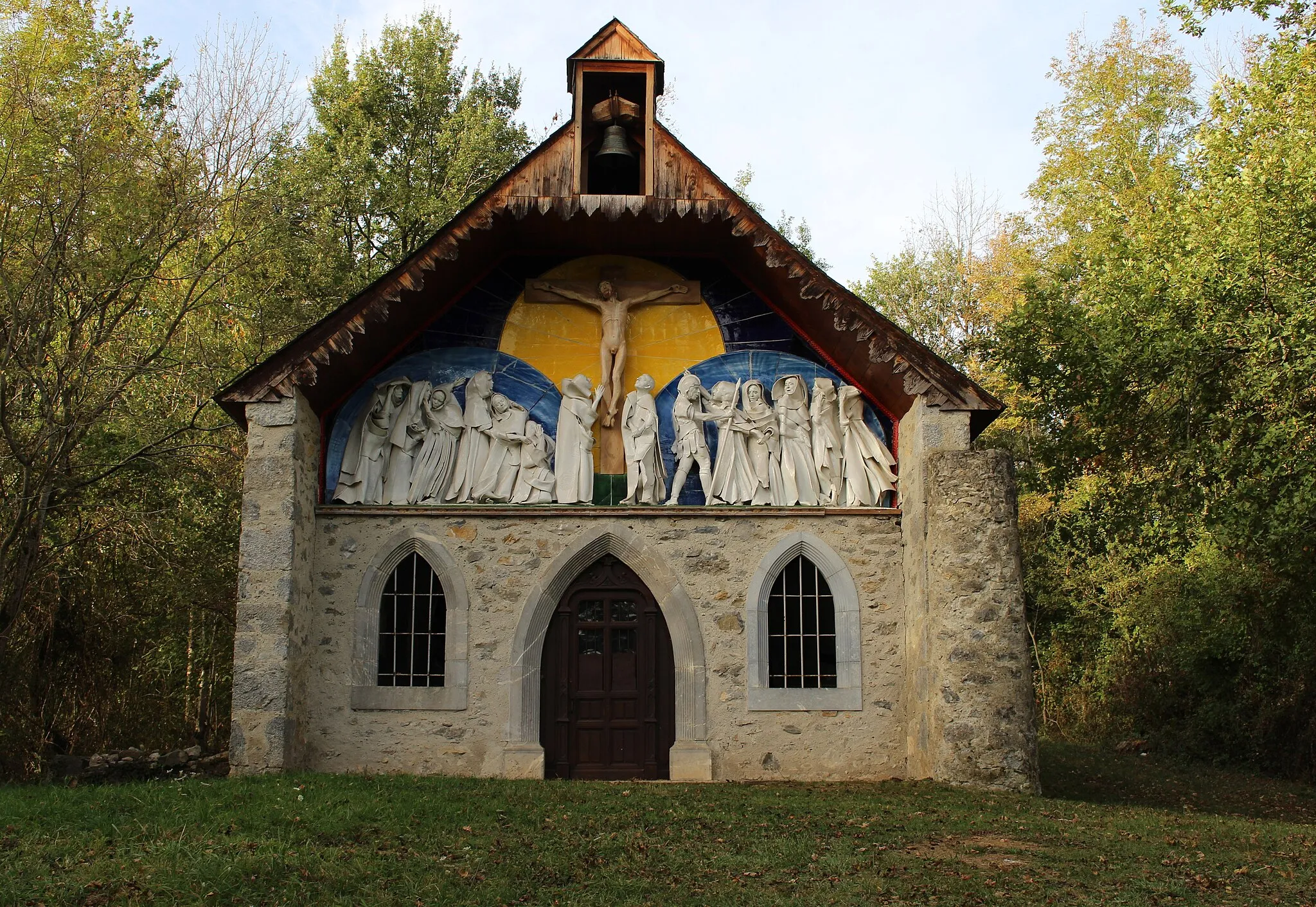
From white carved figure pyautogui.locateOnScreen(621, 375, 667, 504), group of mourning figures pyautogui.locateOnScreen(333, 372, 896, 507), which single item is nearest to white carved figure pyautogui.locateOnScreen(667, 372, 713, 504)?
group of mourning figures pyautogui.locateOnScreen(333, 372, 896, 507)

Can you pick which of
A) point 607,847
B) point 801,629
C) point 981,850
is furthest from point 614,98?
point 981,850

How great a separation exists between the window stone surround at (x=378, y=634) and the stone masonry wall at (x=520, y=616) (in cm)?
7

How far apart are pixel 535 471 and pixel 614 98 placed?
4.11m

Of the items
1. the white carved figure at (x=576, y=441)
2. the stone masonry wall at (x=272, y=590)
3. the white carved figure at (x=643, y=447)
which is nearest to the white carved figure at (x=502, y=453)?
the white carved figure at (x=576, y=441)

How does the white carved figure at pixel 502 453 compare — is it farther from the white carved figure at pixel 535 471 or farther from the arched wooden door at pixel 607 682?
the arched wooden door at pixel 607 682

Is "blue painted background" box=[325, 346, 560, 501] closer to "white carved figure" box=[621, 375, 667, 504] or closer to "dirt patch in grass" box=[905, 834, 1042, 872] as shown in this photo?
"white carved figure" box=[621, 375, 667, 504]

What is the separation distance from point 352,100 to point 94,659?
12.7 meters

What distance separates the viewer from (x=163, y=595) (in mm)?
16875

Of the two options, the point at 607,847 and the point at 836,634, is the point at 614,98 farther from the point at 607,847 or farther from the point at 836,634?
the point at 607,847

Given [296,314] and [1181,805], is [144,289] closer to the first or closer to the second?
[296,314]

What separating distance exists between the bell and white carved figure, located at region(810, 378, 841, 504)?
3.24m

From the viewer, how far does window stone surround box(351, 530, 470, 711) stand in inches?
515

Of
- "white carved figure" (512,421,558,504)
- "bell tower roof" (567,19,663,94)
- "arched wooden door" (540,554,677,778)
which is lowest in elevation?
"arched wooden door" (540,554,677,778)

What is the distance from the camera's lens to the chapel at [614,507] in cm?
1270
